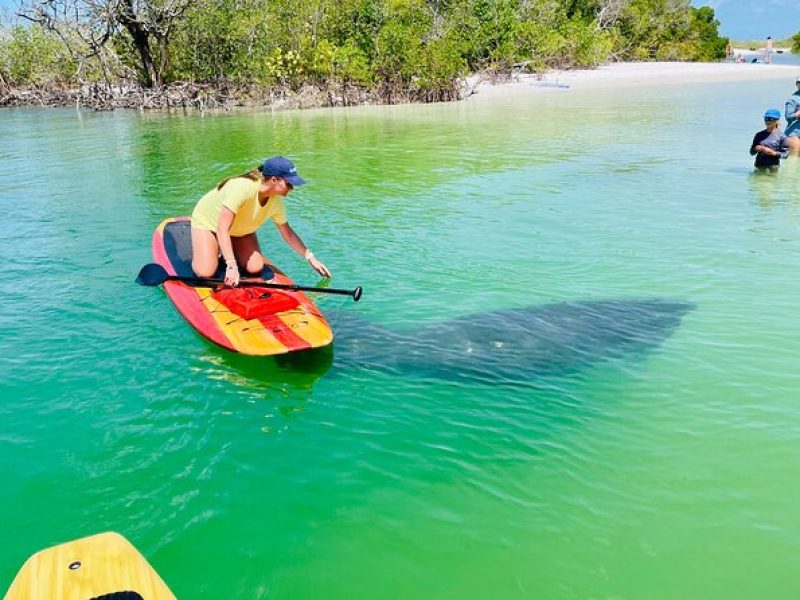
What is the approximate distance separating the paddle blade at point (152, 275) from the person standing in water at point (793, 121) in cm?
1232

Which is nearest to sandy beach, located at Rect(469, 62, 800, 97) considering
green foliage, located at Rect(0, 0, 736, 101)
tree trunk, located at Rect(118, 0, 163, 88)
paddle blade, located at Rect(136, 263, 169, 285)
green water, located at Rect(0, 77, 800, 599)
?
green foliage, located at Rect(0, 0, 736, 101)

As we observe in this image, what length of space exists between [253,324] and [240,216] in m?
1.04

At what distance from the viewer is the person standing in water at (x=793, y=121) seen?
43.4ft

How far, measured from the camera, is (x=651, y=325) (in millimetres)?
6594

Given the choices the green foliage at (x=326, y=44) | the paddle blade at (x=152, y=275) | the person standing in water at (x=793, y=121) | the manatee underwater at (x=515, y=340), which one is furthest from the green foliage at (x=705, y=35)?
the paddle blade at (x=152, y=275)

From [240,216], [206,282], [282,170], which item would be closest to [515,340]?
[282,170]

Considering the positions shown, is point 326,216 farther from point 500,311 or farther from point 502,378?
point 502,378

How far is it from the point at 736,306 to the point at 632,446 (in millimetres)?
3212

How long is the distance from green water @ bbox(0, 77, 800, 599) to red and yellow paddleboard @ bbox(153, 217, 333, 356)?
0.29 metres

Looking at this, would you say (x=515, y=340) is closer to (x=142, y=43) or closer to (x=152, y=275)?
(x=152, y=275)

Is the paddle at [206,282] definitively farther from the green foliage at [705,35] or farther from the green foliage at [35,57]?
the green foliage at [705,35]

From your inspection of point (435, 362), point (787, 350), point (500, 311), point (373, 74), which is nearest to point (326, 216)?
point (500, 311)

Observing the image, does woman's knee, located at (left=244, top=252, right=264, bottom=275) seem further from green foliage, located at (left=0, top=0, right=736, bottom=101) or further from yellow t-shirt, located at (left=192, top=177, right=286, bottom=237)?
green foliage, located at (left=0, top=0, right=736, bottom=101)

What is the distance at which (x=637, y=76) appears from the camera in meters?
43.3
